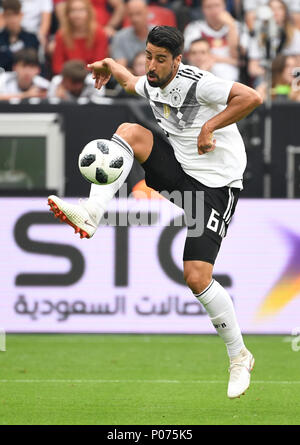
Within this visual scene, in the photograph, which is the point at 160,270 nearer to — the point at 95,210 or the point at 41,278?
the point at 41,278

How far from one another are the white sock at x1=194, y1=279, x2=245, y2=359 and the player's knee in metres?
0.06

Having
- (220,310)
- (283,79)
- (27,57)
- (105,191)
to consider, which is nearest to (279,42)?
(283,79)

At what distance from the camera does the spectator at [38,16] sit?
1458cm

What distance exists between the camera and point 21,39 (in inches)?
557

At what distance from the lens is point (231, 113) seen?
21.5ft

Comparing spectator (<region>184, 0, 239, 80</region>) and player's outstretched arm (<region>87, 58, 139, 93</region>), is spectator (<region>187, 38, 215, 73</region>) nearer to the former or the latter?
spectator (<region>184, 0, 239, 80</region>)

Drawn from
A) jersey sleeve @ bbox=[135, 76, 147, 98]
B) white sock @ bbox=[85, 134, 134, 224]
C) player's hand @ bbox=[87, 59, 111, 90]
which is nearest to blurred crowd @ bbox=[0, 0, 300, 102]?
player's hand @ bbox=[87, 59, 111, 90]

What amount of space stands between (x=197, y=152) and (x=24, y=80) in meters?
6.56

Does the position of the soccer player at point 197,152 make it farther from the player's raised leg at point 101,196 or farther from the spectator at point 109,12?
the spectator at point 109,12

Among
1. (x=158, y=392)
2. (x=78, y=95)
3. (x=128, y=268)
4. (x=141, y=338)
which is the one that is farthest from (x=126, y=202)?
(x=158, y=392)

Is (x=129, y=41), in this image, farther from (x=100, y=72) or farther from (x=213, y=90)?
(x=213, y=90)

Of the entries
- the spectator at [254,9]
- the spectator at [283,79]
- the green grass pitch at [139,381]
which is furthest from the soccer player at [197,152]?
the spectator at [254,9]

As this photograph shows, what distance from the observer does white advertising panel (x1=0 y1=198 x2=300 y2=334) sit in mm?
10805

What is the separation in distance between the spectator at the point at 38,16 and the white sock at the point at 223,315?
27.7ft
